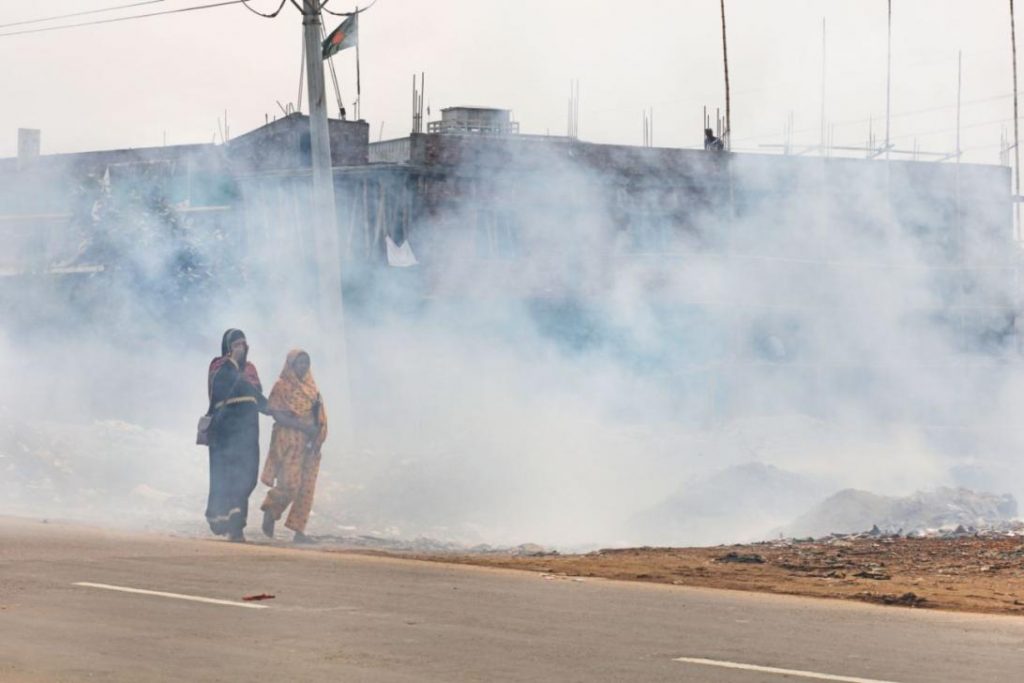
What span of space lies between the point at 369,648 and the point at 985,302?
28472 mm

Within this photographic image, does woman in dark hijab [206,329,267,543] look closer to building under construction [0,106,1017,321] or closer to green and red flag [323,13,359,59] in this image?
green and red flag [323,13,359,59]

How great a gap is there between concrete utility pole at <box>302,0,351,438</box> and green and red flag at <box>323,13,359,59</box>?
46cm

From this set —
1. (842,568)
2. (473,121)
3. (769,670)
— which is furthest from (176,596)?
(473,121)

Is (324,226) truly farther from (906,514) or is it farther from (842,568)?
(842,568)

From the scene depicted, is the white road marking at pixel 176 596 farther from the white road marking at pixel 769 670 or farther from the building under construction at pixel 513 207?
the building under construction at pixel 513 207

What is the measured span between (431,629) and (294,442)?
7392 millimetres

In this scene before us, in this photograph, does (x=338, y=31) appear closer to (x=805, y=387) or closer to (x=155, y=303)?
(x=155, y=303)

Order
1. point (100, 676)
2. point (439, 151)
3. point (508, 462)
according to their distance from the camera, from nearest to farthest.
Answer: point (100, 676) → point (508, 462) → point (439, 151)

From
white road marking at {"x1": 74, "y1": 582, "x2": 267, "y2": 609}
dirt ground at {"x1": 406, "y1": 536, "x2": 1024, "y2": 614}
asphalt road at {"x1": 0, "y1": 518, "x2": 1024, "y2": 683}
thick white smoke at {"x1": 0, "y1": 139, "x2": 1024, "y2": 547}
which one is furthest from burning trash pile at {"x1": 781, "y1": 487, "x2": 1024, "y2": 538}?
white road marking at {"x1": 74, "y1": 582, "x2": 267, "y2": 609}

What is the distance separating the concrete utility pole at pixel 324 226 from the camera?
22.9m

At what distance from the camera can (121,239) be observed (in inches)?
1357

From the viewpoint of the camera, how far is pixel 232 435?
1617 cm

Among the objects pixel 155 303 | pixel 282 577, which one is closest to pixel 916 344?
pixel 155 303

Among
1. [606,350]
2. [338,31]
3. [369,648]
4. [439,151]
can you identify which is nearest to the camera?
[369,648]
